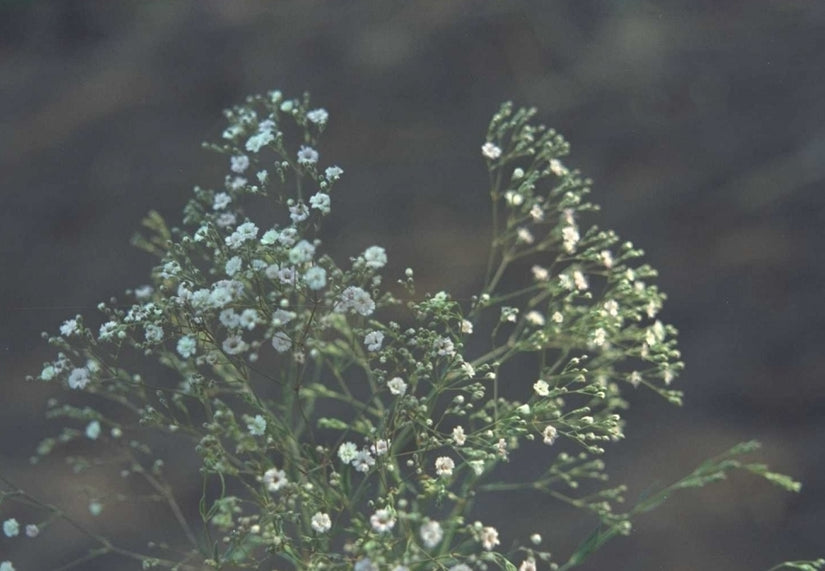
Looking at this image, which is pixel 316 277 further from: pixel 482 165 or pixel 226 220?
pixel 482 165

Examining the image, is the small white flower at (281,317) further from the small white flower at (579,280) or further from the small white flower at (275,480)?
the small white flower at (579,280)

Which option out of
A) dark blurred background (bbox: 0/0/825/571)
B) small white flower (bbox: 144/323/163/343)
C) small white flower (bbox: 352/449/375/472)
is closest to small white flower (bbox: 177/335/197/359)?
small white flower (bbox: 144/323/163/343)

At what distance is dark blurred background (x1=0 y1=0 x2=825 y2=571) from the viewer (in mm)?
1154

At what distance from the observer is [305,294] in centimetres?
63

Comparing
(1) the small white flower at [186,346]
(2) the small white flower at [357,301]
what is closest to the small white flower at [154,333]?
(1) the small white flower at [186,346]

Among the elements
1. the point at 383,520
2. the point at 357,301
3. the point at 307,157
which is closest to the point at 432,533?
the point at 383,520

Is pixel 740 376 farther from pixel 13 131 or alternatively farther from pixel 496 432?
pixel 13 131

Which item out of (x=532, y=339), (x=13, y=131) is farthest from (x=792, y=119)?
(x=13, y=131)

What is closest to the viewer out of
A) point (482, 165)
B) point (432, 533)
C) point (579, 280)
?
point (432, 533)

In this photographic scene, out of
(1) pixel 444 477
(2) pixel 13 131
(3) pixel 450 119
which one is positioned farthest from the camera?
(2) pixel 13 131

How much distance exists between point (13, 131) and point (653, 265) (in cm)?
94

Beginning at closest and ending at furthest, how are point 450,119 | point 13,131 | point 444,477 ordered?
1. point 444,477
2. point 450,119
3. point 13,131

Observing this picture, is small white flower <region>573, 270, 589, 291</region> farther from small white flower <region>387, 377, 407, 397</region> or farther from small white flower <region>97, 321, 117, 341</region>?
small white flower <region>97, 321, 117, 341</region>

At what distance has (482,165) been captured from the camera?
49.6 inches
